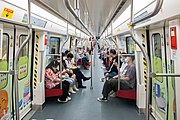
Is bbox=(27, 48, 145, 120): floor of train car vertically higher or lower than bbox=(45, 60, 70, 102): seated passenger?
lower

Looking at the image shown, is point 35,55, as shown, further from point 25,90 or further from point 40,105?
point 40,105

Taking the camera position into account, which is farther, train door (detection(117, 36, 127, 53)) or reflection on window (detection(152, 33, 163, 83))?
train door (detection(117, 36, 127, 53))

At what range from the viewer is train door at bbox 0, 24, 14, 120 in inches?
129

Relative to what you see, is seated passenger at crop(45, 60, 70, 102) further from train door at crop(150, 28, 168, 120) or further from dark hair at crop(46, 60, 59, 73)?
train door at crop(150, 28, 168, 120)

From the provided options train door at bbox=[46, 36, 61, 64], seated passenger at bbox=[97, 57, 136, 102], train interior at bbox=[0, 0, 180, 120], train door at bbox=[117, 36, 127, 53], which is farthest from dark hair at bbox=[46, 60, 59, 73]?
train door at bbox=[117, 36, 127, 53]

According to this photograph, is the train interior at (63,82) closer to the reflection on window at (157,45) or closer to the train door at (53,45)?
the reflection on window at (157,45)

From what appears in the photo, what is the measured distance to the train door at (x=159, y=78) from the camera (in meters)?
3.59

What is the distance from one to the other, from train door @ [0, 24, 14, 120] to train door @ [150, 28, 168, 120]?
2718mm

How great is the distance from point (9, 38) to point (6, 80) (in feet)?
Result: 2.44

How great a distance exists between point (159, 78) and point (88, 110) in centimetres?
187

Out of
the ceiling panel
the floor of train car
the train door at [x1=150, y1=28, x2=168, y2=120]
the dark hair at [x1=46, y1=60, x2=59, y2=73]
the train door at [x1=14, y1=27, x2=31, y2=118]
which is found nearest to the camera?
the train door at [x1=150, y1=28, x2=168, y2=120]

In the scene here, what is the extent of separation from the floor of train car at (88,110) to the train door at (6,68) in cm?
93

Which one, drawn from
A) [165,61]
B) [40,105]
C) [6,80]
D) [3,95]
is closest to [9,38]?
[6,80]

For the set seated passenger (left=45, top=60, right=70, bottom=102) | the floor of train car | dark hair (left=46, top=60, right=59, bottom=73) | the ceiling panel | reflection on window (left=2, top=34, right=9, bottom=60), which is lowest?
the floor of train car
